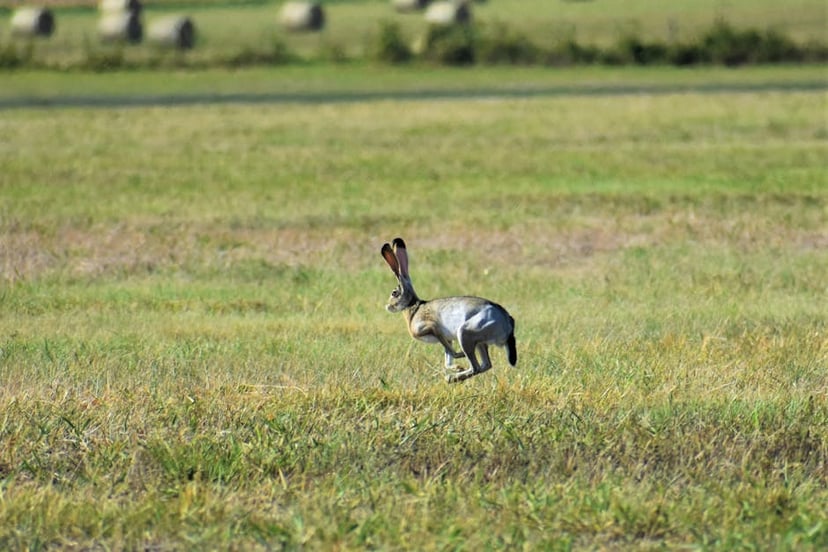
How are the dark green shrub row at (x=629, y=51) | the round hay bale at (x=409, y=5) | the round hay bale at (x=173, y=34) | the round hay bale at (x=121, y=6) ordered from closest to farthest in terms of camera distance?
the dark green shrub row at (x=629, y=51) < the round hay bale at (x=173, y=34) < the round hay bale at (x=121, y=6) < the round hay bale at (x=409, y=5)

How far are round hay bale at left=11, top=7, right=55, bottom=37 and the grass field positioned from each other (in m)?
0.49

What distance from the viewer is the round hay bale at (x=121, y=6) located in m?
57.9

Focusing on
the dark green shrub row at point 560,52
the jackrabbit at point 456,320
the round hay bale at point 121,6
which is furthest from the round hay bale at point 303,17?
the jackrabbit at point 456,320

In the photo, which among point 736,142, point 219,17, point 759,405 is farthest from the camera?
point 219,17

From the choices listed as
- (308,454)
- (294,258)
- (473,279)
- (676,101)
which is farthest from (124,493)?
(676,101)

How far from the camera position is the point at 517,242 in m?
16.7

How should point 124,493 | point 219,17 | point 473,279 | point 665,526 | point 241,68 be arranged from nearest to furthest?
1. point 665,526
2. point 124,493
3. point 473,279
4. point 241,68
5. point 219,17

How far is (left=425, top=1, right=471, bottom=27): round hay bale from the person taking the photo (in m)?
58.6

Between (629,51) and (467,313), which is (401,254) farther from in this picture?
(629,51)

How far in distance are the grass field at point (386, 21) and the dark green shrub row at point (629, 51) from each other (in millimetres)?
1280

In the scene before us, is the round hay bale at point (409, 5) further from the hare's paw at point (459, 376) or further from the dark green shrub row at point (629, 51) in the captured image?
the hare's paw at point (459, 376)

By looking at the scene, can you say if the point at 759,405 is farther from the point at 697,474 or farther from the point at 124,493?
the point at 124,493

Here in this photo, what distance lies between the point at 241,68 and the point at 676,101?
1891cm

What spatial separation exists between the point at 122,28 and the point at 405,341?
1791 inches
